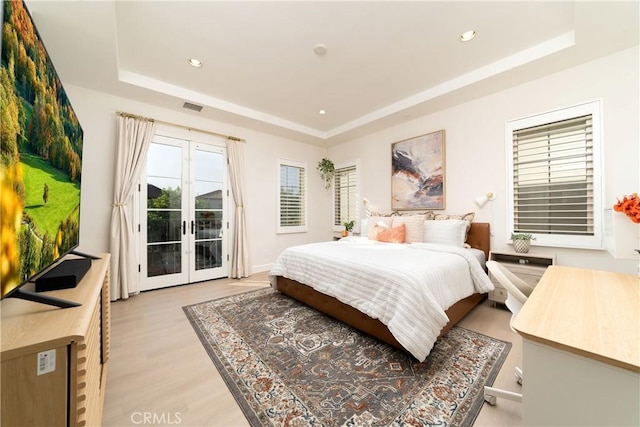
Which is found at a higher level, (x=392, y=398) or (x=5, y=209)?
(x=5, y=209)

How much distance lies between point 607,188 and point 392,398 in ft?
9.80

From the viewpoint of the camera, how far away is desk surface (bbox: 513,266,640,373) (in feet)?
2.45

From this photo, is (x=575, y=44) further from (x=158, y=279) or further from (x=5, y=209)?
(x=158, y=279)

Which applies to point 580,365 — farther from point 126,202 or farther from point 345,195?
point 345,195

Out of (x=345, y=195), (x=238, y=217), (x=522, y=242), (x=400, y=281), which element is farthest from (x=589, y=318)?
(x=345, y=195)

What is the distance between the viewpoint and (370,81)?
→ 3.17 meters

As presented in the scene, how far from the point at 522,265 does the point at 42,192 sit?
3.91 m

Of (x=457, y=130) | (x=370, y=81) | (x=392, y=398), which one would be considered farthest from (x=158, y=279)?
(x=457, y=130)

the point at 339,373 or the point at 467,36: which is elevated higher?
the point at 467,36

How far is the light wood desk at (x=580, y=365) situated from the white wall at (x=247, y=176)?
4.06 metres

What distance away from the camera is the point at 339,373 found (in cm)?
170

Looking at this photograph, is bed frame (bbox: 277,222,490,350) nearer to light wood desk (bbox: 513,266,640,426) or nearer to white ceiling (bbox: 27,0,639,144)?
light wood desk (bbox: 513,266,640,426)

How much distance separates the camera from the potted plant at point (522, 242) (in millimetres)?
2797

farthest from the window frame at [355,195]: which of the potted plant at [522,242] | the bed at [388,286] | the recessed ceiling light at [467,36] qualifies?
the recessed ceiling light at [467,36]
